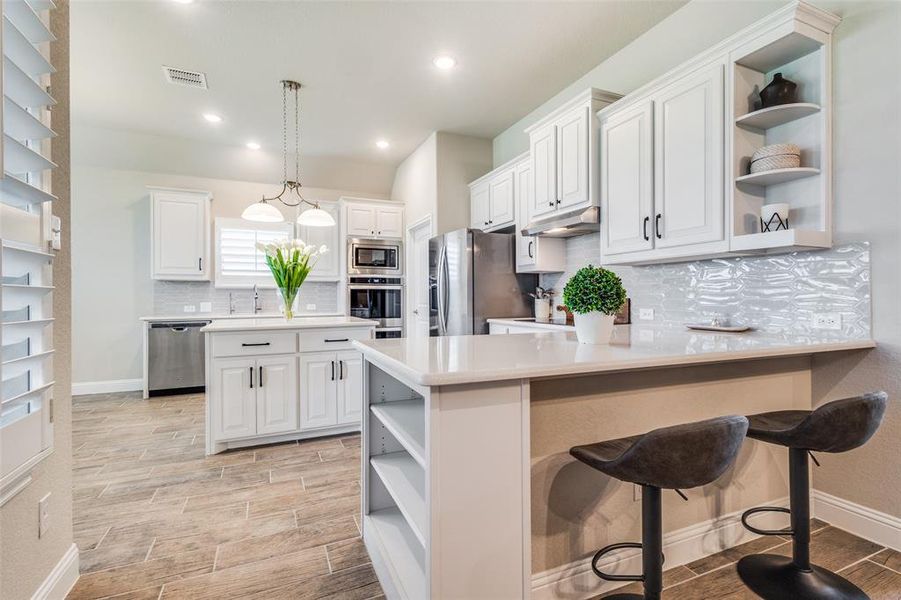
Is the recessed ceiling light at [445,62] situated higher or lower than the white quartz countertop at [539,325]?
higher

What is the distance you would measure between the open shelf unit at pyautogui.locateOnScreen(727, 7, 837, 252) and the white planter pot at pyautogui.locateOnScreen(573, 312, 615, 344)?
35.6 inches

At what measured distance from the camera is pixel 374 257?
5965mm

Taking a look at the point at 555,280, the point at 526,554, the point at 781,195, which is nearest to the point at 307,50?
the point at 555,280

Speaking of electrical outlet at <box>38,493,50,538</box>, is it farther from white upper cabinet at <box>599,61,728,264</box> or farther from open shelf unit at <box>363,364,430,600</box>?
white upper cabinet at <box>599,61,728,264</box>

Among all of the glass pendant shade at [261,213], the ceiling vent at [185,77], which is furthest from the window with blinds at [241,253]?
the ceiling vent at [185,77]

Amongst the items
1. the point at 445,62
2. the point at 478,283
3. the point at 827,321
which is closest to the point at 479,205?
the point at 478,283

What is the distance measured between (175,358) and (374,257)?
271 centimetres

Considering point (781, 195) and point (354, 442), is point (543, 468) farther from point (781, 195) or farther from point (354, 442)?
point (354, 442)

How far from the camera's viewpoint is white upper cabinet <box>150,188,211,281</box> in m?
5.22

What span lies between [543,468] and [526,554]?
31 cm

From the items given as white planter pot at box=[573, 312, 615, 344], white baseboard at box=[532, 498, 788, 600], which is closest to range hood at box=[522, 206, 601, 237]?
white planter pot at box=[573, 312, 615, 344]

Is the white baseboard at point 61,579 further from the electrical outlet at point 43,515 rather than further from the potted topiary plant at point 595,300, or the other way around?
the potted topiary plant at point 595,300

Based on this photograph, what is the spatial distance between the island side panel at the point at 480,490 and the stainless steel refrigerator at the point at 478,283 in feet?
8.98

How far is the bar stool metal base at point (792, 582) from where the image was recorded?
158cm
